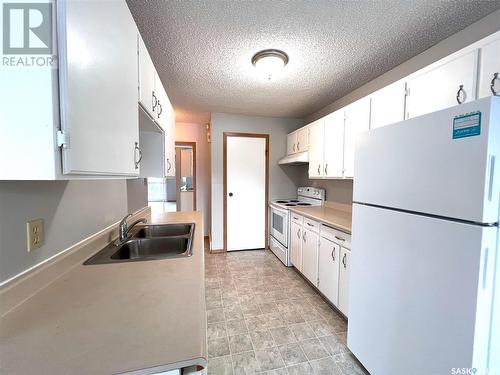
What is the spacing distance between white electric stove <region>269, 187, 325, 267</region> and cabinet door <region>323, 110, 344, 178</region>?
774 millimetres

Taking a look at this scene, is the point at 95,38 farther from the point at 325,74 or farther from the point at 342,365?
the point at 342,365

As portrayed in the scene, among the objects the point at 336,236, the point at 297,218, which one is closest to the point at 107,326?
the point at 336,236

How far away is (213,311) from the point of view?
7.04 feet

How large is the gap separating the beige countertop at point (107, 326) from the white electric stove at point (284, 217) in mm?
2440

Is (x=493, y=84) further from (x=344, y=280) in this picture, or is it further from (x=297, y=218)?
(x=297, y=218)

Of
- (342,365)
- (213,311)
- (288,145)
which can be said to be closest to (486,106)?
(342,365)

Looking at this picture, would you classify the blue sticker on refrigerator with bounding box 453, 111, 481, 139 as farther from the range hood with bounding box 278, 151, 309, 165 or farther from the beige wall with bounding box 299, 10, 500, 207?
the range hood with bounding box 278, 151, 309, 165

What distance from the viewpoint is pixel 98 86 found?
72 centimetres

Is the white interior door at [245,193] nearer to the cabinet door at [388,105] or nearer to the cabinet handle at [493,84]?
the cabinet door at [388,105]

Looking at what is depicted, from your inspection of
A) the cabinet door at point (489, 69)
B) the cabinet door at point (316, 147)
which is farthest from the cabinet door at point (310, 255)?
the cabinet door at point (489, 69)

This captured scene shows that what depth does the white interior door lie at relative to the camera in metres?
3.79

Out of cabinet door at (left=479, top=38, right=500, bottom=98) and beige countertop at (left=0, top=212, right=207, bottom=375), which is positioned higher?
cabinet door at (left=479, top=38, right=500, bottom=98)

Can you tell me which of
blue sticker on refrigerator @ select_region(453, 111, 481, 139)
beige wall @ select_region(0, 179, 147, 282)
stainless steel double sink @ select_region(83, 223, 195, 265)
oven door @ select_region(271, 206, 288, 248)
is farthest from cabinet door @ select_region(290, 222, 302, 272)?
beige wall @ select_region(0, 179, 147, 282)

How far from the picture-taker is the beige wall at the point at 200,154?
15.0ft
